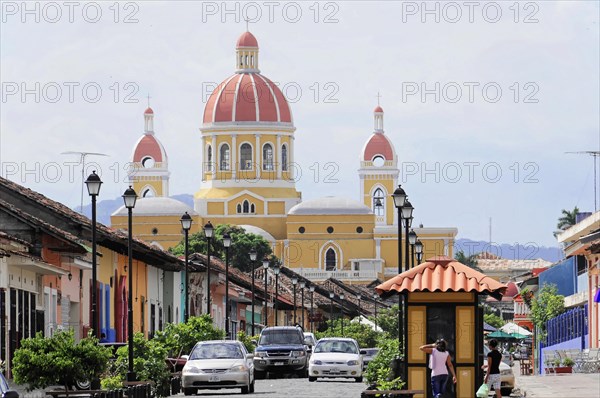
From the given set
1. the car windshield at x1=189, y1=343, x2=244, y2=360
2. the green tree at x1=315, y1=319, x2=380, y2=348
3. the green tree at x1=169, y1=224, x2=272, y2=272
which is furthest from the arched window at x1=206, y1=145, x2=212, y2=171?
the car windshield at x1=189, y1=343, x2=244, y2=360

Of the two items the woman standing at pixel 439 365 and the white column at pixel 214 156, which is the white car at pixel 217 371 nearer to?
the woman standing at pixel 439 365

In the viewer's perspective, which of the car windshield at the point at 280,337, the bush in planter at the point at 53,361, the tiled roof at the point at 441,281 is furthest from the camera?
the car windshield at the point at 280,337

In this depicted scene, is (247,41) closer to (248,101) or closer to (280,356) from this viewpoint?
(248,101)

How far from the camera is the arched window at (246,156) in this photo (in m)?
186

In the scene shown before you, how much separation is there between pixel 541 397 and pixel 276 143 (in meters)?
152

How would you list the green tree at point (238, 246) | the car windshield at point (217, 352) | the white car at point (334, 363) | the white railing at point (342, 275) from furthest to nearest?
1. the white railing at point (342, 275)
2. the green tree at point (238, 246)
3. the white car at point (334, 363)
4. the car windshield at point (217, 352)

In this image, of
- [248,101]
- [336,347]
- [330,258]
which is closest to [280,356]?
[336,347]

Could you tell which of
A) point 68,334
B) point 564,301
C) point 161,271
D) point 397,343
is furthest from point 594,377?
point 564,301

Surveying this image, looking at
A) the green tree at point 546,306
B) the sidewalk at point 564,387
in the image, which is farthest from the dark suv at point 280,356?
the green tree at point 546,306

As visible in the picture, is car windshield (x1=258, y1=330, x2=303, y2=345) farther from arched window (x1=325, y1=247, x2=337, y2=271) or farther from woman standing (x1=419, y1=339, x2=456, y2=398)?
arched window (x1=325, y1=247, x2=337, y2=271)

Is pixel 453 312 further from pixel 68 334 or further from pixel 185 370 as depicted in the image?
pixel 185 370

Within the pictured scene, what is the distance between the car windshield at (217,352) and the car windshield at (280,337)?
1229 cm

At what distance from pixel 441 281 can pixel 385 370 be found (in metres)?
3.93

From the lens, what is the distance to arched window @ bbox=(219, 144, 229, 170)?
Result: 18675 centimetres
